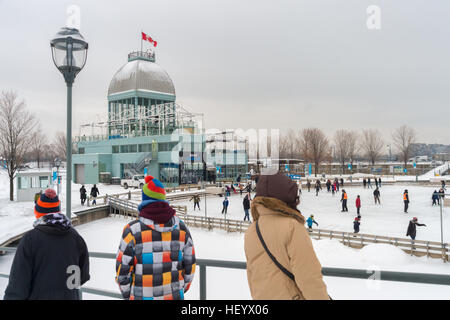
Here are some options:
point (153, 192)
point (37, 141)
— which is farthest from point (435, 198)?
point (37, 141)

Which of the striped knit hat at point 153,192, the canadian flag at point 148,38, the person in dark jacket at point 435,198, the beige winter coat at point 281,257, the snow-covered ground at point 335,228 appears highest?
the canadian flag at point 148,38

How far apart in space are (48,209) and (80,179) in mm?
53884

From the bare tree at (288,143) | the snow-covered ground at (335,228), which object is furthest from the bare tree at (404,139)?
the snow-covered ground at (335,228)

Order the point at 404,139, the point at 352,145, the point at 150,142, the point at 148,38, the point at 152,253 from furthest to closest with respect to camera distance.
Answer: the point at 352,145
the point at 404,139
the point at 148,38
the point at 150,142
the point at 152,253

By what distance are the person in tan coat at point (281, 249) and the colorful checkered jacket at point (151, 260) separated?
2.44 feet

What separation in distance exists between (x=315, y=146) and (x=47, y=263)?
74953 mm

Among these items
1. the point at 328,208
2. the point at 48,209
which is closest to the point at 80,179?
the point at 328,208

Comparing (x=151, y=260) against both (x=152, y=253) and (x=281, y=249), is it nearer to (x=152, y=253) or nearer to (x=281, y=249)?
(x=152, y=253)

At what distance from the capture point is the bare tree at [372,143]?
75312mm

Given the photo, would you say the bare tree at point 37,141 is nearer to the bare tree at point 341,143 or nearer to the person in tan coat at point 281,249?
the person in tan coat at point 281,249

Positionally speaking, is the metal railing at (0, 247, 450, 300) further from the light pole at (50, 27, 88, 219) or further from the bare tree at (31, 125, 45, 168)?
the bare tree at (31, 125, 45, 168)

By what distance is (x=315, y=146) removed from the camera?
2933 inches

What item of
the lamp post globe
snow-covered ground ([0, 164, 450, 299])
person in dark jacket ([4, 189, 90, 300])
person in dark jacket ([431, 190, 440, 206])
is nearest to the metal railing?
person in dark jacket ([4, 189, 90, 300])

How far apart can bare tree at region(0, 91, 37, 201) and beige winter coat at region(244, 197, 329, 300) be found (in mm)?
27975
